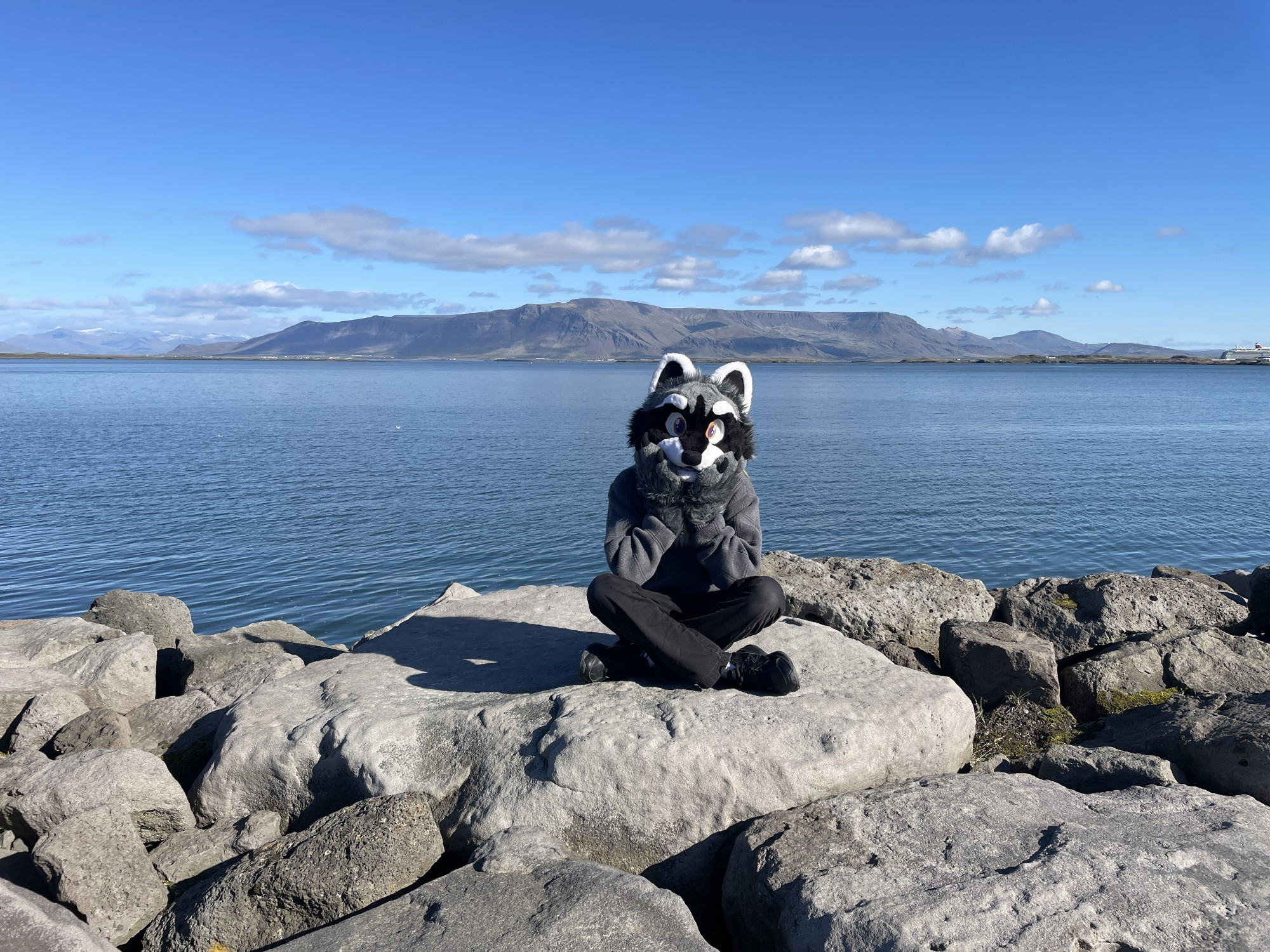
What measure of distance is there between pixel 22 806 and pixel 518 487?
25.6m

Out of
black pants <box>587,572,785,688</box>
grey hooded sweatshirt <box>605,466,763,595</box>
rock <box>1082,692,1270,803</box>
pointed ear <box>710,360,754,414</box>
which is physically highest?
pointed ear <box>710,360,754,414</box>

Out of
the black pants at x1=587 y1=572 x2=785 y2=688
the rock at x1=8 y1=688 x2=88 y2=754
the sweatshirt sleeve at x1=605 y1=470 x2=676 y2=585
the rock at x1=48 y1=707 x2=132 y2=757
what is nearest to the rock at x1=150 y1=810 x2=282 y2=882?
the rock at x1=48 y1=707 x2=132 y2=757

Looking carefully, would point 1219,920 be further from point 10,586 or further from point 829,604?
point 10,586

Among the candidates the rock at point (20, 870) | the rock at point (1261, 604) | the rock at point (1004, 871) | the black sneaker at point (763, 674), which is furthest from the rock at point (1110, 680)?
the rock at point (20, 870)

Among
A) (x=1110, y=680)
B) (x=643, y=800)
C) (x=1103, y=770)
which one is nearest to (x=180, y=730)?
(x=643, y=800)

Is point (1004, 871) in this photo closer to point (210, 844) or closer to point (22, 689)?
point (210, 844)

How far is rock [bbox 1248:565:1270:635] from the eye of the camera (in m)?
9.48

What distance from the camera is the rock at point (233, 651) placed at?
377 inches

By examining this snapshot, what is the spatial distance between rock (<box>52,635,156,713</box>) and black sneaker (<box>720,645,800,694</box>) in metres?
6.59

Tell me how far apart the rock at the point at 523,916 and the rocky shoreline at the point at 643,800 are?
18 mm

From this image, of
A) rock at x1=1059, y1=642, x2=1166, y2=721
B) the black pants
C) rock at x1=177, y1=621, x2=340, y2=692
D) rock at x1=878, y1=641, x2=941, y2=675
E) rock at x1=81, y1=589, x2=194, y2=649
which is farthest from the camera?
rock at x1=81, y1=589, x2=194, y2=649

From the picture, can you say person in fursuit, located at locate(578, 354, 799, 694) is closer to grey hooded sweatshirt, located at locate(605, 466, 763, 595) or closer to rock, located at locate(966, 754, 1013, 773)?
grey hooded sweatshirt, located at locate(605, 466, 763, 595)

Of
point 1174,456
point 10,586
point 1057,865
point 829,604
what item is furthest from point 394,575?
point 1174,456

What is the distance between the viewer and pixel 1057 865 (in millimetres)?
4402
